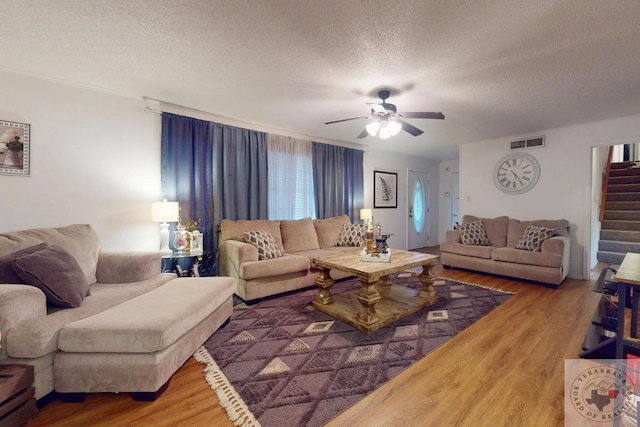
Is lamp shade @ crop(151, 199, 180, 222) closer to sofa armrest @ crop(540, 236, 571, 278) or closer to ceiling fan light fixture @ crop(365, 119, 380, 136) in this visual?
ceiling fan light fixture @ crop(365, 119, 380, 136)

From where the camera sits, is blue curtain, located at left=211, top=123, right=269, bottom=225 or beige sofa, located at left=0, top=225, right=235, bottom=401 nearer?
beige sofa, located at left=0, top=225, right=235, bottom=401

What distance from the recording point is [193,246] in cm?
327

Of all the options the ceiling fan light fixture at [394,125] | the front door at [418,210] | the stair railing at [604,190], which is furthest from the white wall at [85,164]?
the stair railing at [604,190]

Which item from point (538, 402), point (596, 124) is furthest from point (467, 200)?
point (538, 402)

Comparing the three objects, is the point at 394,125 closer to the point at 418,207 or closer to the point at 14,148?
the point at 14,148

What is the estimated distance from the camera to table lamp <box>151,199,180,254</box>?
3.03 metres

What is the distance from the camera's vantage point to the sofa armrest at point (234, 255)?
3.06 m

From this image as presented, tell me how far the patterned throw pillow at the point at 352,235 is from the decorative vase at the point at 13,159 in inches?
148

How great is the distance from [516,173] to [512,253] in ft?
5.49

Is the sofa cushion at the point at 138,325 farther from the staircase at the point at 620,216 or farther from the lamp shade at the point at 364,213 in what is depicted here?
the staircase at the point at 620,216

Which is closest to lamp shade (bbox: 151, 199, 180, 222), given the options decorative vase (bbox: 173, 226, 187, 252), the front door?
decorative vase (bbox: 173, 226, 187, 252)

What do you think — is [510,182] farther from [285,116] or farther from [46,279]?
[46,279]

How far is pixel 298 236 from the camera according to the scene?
4.05 metres

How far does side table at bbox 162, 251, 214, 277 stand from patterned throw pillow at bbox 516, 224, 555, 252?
444 cm
